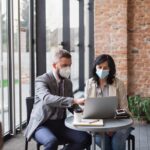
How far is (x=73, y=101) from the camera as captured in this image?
10.1 feet

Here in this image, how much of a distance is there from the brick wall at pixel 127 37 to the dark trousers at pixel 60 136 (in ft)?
8.90

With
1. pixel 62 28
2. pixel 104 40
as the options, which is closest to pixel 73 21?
pixel 62 28

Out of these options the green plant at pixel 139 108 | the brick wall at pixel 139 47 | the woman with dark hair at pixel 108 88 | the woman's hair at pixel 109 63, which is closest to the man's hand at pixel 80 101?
the woman with dark hair at pixel 108 88

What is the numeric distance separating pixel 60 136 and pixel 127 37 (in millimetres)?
3020

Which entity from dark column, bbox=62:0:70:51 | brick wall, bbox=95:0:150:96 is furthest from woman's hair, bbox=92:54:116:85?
dark column, bbox=62:0:70:51

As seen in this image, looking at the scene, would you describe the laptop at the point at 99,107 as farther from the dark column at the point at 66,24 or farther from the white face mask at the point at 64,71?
the dark column at the point at 66,24

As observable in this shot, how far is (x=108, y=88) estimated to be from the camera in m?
3.40

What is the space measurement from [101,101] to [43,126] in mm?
716

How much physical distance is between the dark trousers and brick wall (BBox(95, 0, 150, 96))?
2.71 m

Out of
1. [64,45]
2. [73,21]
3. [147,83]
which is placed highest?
[73,21]

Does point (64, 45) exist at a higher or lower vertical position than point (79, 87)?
higher

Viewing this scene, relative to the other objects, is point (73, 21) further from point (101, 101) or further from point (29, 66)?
point (101, 101)

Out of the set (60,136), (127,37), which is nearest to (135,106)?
(127,37)

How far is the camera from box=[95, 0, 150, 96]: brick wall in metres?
5.85
